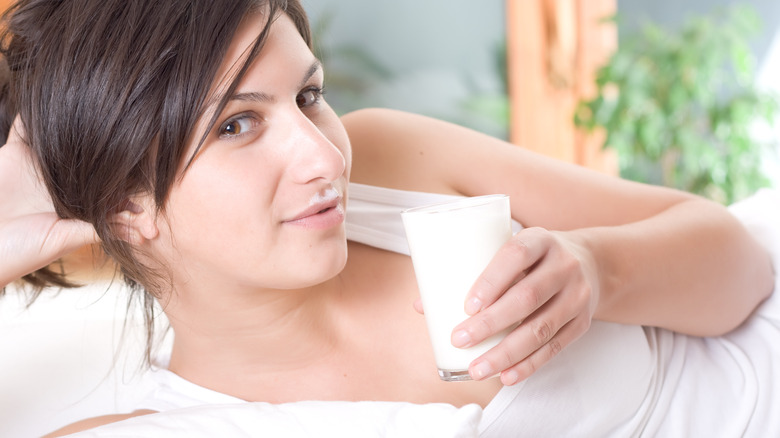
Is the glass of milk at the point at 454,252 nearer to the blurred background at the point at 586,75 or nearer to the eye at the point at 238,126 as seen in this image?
the eye at the point at 238,126

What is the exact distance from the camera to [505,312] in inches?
39.0

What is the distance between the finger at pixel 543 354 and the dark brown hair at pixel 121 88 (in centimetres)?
58

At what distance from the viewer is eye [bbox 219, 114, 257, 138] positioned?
1.18 m

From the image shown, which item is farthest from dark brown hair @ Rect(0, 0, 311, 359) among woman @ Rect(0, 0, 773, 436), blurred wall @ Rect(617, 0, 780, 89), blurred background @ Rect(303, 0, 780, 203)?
blurred wall @ Rect(617, 0, 780, 89)

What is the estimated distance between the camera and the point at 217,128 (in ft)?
3.84

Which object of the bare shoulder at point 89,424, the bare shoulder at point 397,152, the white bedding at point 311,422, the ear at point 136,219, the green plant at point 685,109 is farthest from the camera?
the green plant at point 685,109

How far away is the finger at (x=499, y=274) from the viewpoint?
0.99 meters

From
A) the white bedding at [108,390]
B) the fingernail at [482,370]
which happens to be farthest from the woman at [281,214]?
the white bedding at [108,390]

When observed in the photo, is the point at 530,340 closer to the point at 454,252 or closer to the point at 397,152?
the point at 454,252

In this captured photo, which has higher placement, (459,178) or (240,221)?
(240,221)

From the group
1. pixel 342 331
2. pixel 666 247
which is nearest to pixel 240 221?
pixel 342 331

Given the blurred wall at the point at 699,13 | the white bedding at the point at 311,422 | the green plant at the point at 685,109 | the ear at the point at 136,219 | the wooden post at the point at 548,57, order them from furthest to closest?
the blurred wall at the point at 699,13
the wooden post at the point at 548,57
the green plant at the point at 685,109
the ear at the point at 136,219
the white bedding at the point at 311,422

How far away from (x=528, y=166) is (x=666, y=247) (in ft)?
1.07

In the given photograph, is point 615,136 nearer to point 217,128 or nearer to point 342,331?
point 342,331
